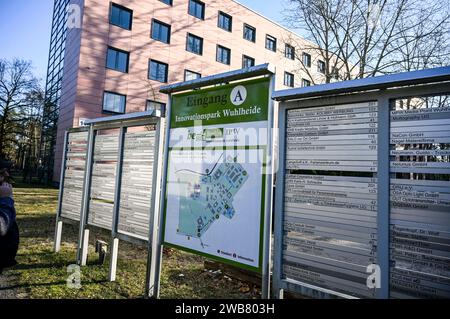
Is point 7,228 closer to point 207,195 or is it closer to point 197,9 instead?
point 207,195

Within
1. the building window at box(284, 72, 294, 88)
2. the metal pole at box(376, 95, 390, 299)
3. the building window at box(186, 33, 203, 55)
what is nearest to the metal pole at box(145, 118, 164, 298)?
the metal pole at box(376, 95, 390, 299)

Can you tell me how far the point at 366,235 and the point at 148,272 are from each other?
2.76 meters

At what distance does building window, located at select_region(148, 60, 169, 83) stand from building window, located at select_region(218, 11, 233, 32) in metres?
6.91

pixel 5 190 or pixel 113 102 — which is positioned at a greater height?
pixel 113 102

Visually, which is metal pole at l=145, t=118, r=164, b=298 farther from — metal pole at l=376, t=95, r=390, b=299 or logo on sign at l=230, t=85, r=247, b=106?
metal pole at l=376, t=95, r=390, b=299

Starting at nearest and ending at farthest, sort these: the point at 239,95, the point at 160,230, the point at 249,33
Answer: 1. the point at 239,95
2. the point at 160,230
3. the point at 249,33

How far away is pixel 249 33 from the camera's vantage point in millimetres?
30578

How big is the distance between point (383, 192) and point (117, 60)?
22.5 meters

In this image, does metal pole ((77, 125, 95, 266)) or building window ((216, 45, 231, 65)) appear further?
building window ((216, 45, 231, 65))

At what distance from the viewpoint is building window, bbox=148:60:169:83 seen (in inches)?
943

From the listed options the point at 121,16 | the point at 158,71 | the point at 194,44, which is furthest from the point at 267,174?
the point at 194,44

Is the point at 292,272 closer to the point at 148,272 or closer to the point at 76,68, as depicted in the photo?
the point at 148,272
